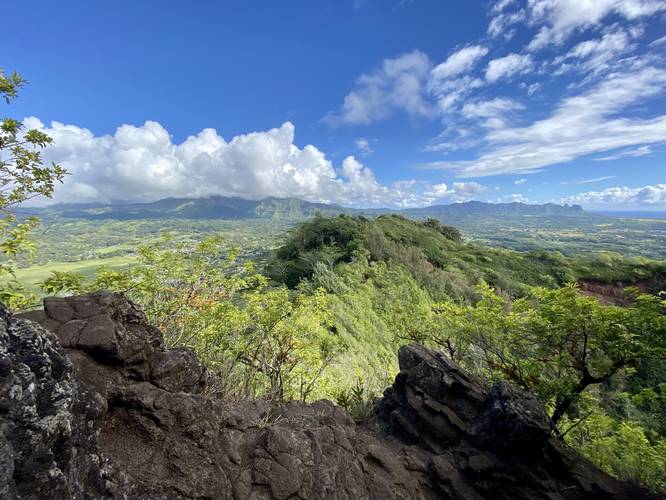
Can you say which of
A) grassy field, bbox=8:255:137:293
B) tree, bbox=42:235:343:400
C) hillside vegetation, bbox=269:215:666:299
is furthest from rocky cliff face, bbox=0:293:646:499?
hillside vegetation, bbox=269:215:666:299

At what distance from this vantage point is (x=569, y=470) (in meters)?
6.28

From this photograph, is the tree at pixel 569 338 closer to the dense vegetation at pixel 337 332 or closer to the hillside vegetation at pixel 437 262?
the dense vegetation at pixel 337 332

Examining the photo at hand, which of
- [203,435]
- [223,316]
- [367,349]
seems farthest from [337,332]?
[203,435]

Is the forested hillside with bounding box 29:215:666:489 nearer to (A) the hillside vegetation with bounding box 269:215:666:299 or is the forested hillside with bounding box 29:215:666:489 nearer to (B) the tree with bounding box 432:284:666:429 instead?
(B) the tree with bounding box 432:284:666:429

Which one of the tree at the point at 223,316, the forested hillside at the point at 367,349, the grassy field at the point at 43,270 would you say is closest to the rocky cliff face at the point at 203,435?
the forested hillside at the point at 367,349

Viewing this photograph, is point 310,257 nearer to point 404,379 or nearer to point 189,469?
point 404,379

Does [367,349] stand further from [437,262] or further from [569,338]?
[437,262]

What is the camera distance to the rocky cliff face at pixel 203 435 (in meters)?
3.01

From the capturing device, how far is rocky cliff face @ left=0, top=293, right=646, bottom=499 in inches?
119

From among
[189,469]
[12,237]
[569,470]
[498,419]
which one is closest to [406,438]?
[498,419]

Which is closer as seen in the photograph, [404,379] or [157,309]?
[157,309]

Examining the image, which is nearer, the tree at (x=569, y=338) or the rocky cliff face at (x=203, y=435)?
the rocky cliff face at (x=203, y=435)

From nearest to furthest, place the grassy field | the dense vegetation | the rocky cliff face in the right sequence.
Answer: the rocky cliff face < the dense vegetation < the grassy field

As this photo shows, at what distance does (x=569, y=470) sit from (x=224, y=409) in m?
6.62
